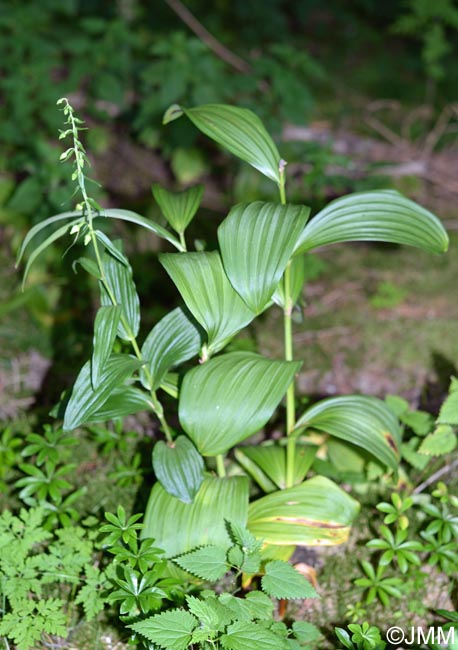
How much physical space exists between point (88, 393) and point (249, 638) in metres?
0.68

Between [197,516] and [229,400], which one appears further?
[197,516]

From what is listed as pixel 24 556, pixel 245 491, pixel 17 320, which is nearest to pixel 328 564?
pixel 245 491

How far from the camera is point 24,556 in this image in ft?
6.41

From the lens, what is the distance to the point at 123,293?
180 cm

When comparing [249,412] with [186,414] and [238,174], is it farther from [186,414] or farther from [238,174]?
[238,174]

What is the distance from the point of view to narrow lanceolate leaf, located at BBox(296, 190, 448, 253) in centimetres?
176

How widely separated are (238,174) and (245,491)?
224 centimetres

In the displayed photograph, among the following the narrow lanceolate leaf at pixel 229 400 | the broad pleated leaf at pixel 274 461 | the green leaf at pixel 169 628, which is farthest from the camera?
the broad pleated leaf at pixel 274 461

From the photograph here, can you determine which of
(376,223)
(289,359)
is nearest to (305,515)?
(289,359)

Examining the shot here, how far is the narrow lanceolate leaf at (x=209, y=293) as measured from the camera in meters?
1.68

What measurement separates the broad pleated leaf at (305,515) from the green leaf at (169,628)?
441mm
